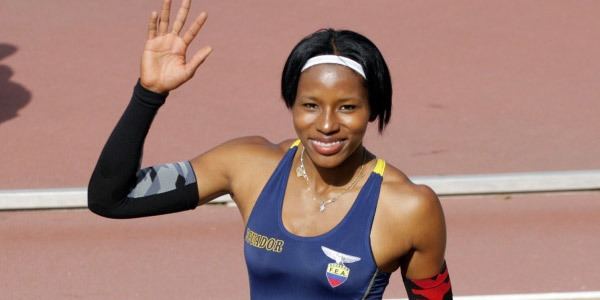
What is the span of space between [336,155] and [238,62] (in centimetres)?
815

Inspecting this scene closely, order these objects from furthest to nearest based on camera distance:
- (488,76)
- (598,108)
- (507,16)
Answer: (507,16), (488,76), (598,108)

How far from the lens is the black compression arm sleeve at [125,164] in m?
3.84

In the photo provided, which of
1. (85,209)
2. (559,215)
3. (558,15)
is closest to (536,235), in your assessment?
(559,215)

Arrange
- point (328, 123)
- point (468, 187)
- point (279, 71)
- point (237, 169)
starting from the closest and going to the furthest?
point (328, 123) < point (237, 169) < point (468, 187) < point (279, 71)

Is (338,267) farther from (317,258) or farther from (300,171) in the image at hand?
(300,171)

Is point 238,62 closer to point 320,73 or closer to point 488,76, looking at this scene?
point 488,76

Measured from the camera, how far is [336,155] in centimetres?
381

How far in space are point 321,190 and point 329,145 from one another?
27 centimetres

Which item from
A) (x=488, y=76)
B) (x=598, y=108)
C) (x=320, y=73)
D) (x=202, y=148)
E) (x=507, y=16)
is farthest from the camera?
(x=507, y=16)

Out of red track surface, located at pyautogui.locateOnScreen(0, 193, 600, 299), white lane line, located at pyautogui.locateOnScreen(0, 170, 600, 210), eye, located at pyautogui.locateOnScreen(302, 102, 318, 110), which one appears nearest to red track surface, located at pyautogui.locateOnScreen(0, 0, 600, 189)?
white lane line, located at pyautogui.locateOnScreen(0, 170, 600, 210)

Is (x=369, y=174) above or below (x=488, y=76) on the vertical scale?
above

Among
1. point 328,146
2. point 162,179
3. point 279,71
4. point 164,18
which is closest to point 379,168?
point 328,146

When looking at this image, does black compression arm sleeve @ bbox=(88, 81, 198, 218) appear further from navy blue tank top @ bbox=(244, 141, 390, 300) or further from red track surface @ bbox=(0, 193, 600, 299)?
red track surface @ bbox=(0, 193, 600, 299)

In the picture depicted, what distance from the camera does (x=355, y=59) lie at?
379cm
